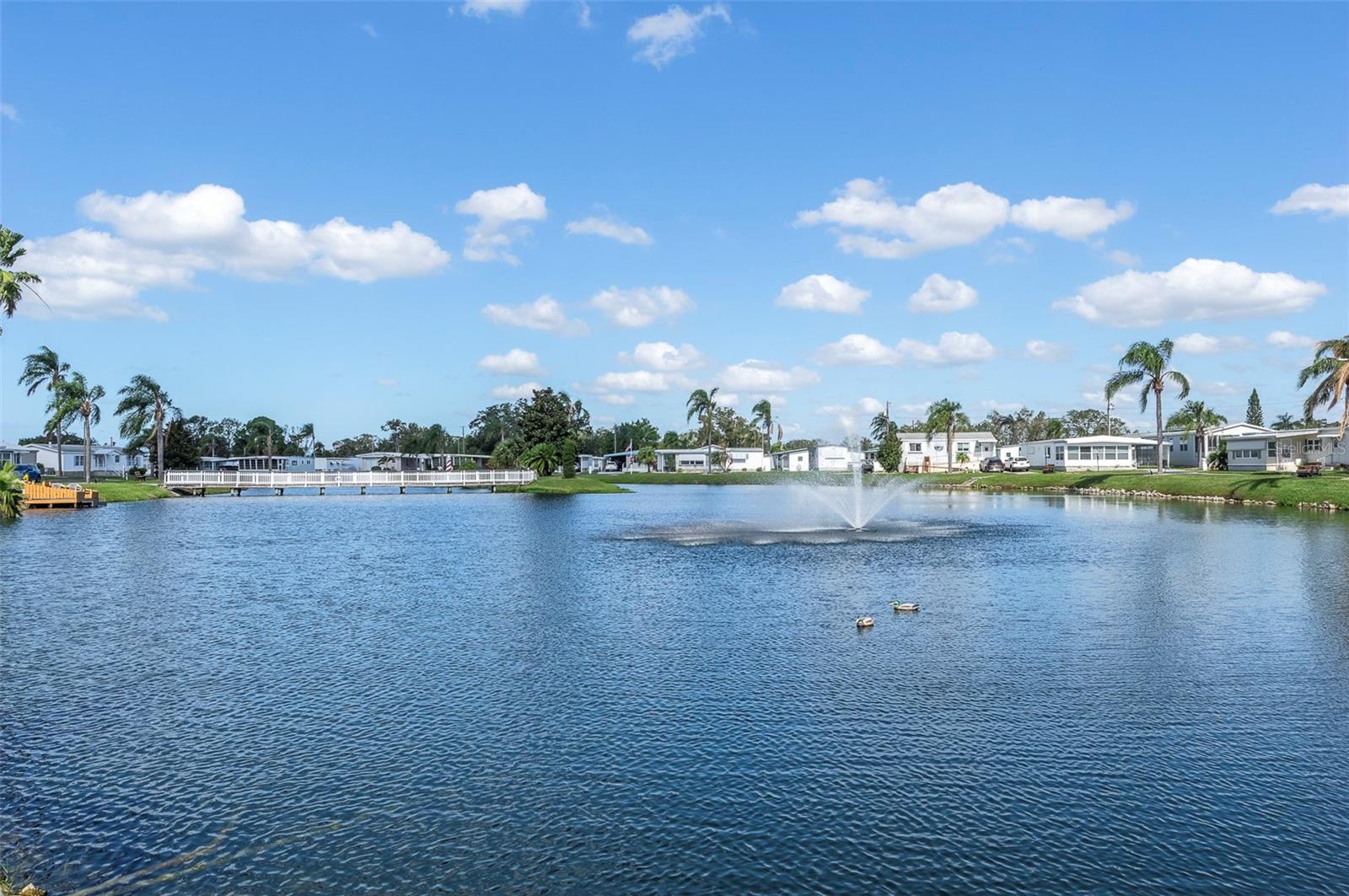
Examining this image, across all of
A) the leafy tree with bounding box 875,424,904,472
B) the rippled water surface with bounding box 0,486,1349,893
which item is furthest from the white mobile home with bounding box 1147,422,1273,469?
the rippled water surface with bounding box 0,486,1349,893

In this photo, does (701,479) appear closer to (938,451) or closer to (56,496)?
(938,451)

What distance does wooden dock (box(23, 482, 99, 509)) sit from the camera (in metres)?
67.8

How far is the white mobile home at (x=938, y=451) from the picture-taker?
442 feet

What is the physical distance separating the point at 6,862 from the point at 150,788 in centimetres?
234

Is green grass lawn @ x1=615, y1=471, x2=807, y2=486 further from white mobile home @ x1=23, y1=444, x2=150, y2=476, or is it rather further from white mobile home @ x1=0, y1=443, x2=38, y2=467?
white mobile home @ x1=0, y1=443, x2=38, y2=467

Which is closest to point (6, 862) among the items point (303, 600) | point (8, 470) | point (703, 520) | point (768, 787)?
point (768, 787)

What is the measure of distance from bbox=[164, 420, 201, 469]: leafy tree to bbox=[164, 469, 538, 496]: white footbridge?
31.5 m

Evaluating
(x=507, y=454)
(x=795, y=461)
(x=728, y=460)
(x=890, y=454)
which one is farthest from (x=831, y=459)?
(x=507, y=454)

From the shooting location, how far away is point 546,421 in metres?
119

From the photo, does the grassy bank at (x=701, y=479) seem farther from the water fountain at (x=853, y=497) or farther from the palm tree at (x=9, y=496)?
the palm tree at (x=9, y=496)

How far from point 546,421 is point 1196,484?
252 ft

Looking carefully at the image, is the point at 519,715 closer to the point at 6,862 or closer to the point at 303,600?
the point at 6,862

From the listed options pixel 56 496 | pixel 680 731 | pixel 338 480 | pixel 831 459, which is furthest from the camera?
pixel 831 459

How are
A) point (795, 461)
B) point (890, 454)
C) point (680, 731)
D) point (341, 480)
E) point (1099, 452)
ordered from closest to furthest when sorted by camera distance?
1. point (680, 731)
2. point (341, 480)
3. point (1099, 452)
4. point (890, 454)
5. point (795, 461)
